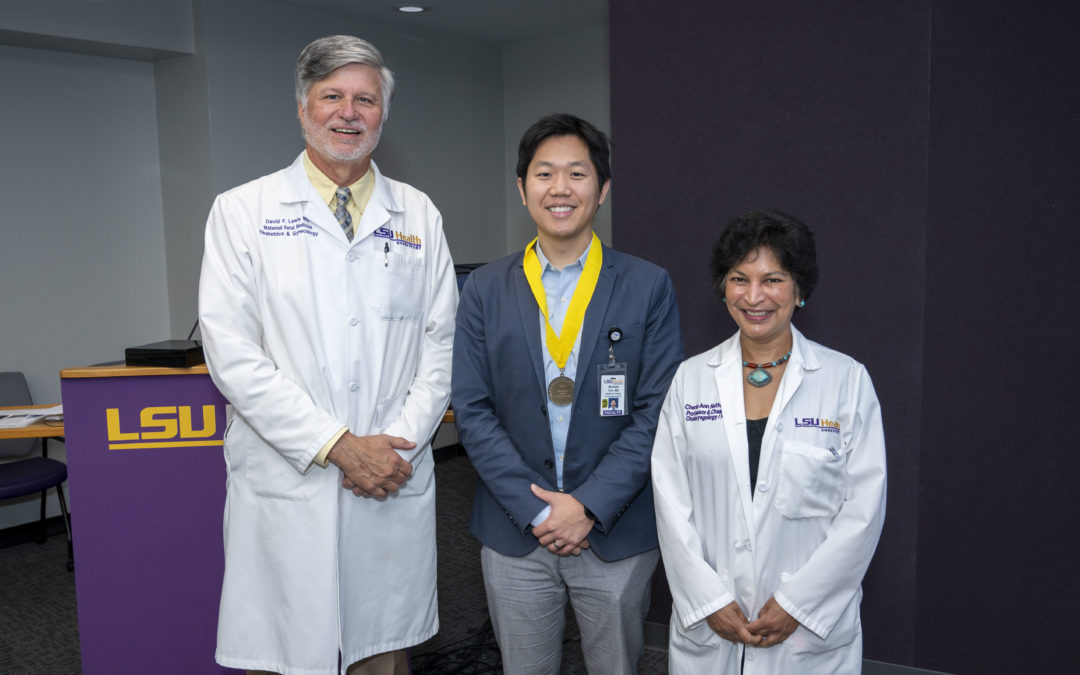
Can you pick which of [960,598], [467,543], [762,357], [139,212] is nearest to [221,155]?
[139,212]

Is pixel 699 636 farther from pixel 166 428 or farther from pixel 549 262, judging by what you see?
pixel 166 428

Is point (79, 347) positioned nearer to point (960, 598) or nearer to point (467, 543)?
point (467, 543)

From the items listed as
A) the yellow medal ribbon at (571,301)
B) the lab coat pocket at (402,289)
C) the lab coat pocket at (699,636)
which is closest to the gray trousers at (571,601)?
the lab coat pocket at (699,636)

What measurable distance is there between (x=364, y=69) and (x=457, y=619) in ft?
7.72

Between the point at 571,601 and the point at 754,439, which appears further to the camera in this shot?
the point at 571,601

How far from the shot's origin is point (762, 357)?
1.90 m

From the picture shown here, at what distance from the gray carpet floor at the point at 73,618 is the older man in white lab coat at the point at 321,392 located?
88cm

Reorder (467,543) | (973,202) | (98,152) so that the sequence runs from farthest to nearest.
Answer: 1. (98,152)
2. (467,543)
3. (973,202)

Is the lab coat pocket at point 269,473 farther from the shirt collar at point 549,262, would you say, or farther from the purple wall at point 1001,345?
the purple wall at point 1001,345

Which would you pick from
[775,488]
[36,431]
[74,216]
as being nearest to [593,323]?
[775,488]

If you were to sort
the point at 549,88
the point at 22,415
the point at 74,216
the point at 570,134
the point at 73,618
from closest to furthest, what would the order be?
the point at 570,134 < the point at 22,415 < the point at 73,618 < the point at 74,216 < the point at 549,88

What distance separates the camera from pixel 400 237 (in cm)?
223

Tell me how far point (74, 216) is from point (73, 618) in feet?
7.60

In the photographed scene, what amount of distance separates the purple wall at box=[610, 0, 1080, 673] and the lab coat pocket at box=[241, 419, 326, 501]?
1.71m
